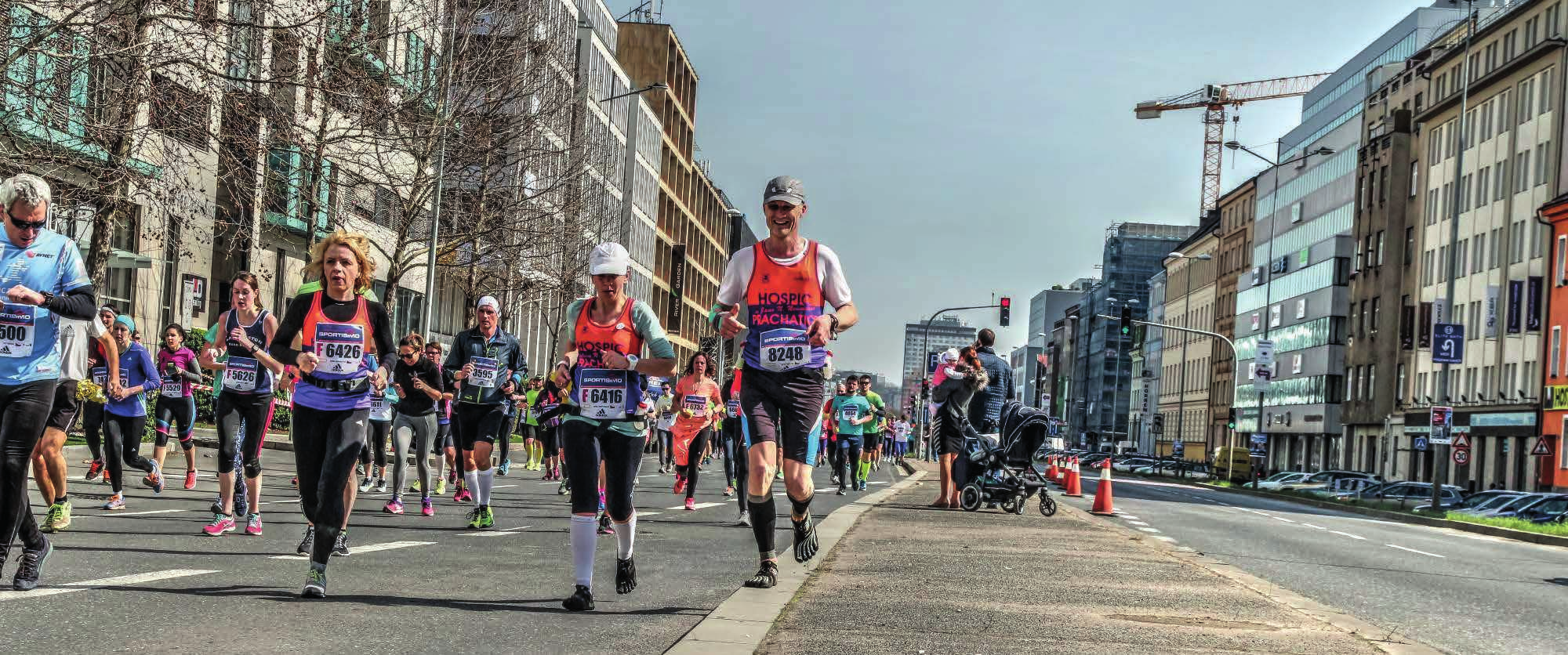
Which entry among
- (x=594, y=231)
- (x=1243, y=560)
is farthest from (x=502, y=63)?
(x=1243, y=560)

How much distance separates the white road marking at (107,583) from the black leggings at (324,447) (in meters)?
0.85

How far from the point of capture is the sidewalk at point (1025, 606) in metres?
7.70

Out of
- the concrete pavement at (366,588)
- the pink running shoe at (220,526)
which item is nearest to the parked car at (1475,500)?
the concrete pavement at (366,588)

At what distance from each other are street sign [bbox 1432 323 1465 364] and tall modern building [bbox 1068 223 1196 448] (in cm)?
13231

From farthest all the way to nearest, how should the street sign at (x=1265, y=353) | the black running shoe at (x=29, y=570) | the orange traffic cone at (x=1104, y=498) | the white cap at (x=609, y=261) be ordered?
the street sign at (x=1265, y=353) < the orange traffic cone at (x=1104, y=498) < the white cap at (x=609, y=261) < the black running shoe at (x=29, y=570)

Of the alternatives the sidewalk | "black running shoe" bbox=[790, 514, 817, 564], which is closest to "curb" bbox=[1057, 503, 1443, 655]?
the sidewalk

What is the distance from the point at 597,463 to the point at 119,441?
8.58m

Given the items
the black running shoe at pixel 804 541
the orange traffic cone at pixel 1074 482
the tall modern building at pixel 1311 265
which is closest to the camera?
the black running shoe at pixel 804 541

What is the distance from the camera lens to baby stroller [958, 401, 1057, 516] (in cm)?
2036

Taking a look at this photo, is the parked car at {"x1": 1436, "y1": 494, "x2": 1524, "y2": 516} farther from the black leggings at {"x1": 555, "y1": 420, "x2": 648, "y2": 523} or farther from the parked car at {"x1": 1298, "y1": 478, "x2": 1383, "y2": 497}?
the black leggings at {"x1": 555, "y1": 420, "x2": 648, "y2": 523}

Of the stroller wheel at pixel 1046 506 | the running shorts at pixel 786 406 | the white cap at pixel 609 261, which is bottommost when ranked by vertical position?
the stroller wheel at pixel 1046 506

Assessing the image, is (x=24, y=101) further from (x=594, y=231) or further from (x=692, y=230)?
(x=692, y=230)

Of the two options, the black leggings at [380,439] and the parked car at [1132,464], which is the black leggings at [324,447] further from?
the parked car at [1132,464]

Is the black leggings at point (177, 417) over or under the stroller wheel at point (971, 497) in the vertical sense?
over
